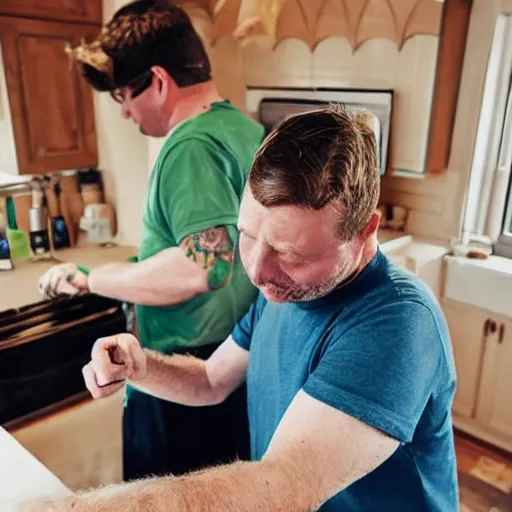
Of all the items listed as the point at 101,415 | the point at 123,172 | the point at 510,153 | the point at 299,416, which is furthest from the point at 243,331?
the point at 510,153

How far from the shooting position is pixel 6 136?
2.30 meters

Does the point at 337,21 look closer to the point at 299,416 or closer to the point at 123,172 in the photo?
the point at 123,172

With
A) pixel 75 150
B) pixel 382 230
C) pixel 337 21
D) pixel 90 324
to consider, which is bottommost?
pixel 90 324

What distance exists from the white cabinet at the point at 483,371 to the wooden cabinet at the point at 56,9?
1.88 metres

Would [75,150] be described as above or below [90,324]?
above

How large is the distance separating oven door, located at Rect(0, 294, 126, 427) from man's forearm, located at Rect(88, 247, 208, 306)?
2.20 feet

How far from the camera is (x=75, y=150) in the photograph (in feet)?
8.12

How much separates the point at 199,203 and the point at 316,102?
152 centimetres

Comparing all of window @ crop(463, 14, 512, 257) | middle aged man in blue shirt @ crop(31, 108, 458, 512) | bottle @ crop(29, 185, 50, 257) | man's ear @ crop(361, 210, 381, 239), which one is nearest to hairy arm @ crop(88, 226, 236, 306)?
middle aged man in blue shirt @ crop(31, 108, 458, 512)

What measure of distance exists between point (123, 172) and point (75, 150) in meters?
0.22

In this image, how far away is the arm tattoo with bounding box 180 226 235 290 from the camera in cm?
122

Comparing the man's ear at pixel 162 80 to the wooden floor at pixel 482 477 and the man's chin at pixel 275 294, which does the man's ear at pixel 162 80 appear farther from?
the wooden floor at pixel 482 477

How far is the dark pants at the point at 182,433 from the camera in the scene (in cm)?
140

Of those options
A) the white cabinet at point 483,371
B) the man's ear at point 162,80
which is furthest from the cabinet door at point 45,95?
the white cabinet at point 483,371
